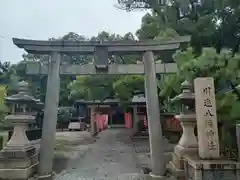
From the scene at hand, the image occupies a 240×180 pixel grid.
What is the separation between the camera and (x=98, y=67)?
721 centimetres

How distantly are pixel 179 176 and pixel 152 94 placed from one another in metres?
2.42

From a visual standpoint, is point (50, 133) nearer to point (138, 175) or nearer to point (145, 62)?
point (138, 175)

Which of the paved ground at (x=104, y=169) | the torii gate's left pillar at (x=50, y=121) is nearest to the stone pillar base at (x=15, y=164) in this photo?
the torii gate's left pillar at (x=50, y=121)

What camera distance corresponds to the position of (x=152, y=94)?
7133 mm

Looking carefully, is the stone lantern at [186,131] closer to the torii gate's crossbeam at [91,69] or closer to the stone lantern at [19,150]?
the torii gate's crossbeam at [91,69]

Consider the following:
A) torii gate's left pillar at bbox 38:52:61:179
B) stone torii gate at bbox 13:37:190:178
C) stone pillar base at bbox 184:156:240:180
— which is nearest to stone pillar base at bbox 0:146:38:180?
torii gate's left pillar at bbox 38:52:61:179

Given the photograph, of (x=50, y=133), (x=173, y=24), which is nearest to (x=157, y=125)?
(x=50, y=133)

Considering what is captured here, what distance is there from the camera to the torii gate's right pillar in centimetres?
674

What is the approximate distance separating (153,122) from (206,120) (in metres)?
1.91

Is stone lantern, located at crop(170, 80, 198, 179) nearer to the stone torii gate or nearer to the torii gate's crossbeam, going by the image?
the stone torii gate

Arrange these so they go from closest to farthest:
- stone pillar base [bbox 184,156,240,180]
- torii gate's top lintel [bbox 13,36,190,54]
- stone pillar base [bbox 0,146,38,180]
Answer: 1. stone pillar base [bbox 184,156,240,180]
2. stone pillar base [bbox 0,146,38,180]
3. torii gate's top lintel [bbox 13,36,190,54]

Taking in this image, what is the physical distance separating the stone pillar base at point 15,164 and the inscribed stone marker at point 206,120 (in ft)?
15.3

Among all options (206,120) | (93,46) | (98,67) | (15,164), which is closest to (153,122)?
(206,120)

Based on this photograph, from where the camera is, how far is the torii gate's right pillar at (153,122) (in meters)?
6.74
